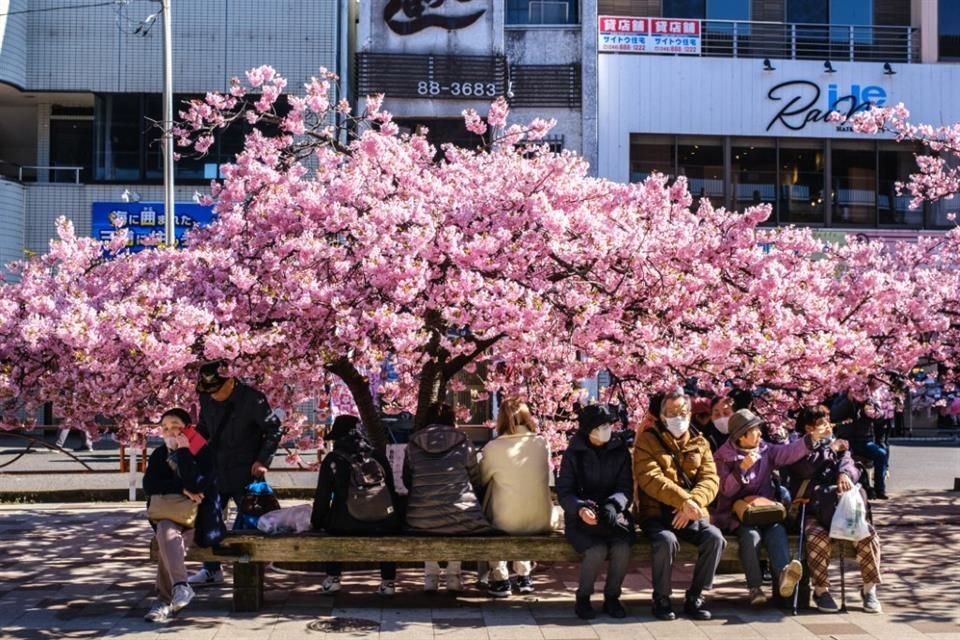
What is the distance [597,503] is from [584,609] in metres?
0.82

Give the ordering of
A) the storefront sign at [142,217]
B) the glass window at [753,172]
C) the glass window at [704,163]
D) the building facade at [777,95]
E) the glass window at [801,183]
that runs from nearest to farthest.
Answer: the storefront sign at [142,217]
the building facade at [777,95]
the glass window at [704,163]
the glass window at [753,172]
the glass window at [801,183]

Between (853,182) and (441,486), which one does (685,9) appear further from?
(441,486)

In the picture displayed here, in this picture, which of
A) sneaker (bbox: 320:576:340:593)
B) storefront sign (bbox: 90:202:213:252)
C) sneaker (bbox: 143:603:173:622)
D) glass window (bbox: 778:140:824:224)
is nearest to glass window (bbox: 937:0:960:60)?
glass window (bbox: 778:140:824:224)

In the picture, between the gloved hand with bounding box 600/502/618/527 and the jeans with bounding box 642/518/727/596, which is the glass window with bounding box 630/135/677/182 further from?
the gloved hand with bounding box 600/502/618/527

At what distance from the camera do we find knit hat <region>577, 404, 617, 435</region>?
29.8ft

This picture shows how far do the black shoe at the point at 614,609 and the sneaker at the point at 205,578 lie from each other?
3.69 m

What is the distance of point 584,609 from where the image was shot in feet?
29.8

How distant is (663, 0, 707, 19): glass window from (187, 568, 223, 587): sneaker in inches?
968

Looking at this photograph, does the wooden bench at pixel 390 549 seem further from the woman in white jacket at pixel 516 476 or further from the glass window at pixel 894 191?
the glass window at pixel 894 191

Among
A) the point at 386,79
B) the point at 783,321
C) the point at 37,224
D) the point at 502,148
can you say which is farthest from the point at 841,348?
the point at 37,224

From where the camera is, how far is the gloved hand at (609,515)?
8930 millimetres

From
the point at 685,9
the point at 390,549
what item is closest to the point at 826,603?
the point at 390,549

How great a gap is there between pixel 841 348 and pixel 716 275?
1453mm

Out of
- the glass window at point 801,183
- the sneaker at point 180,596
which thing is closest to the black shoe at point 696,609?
the sneaker at point 180,596
